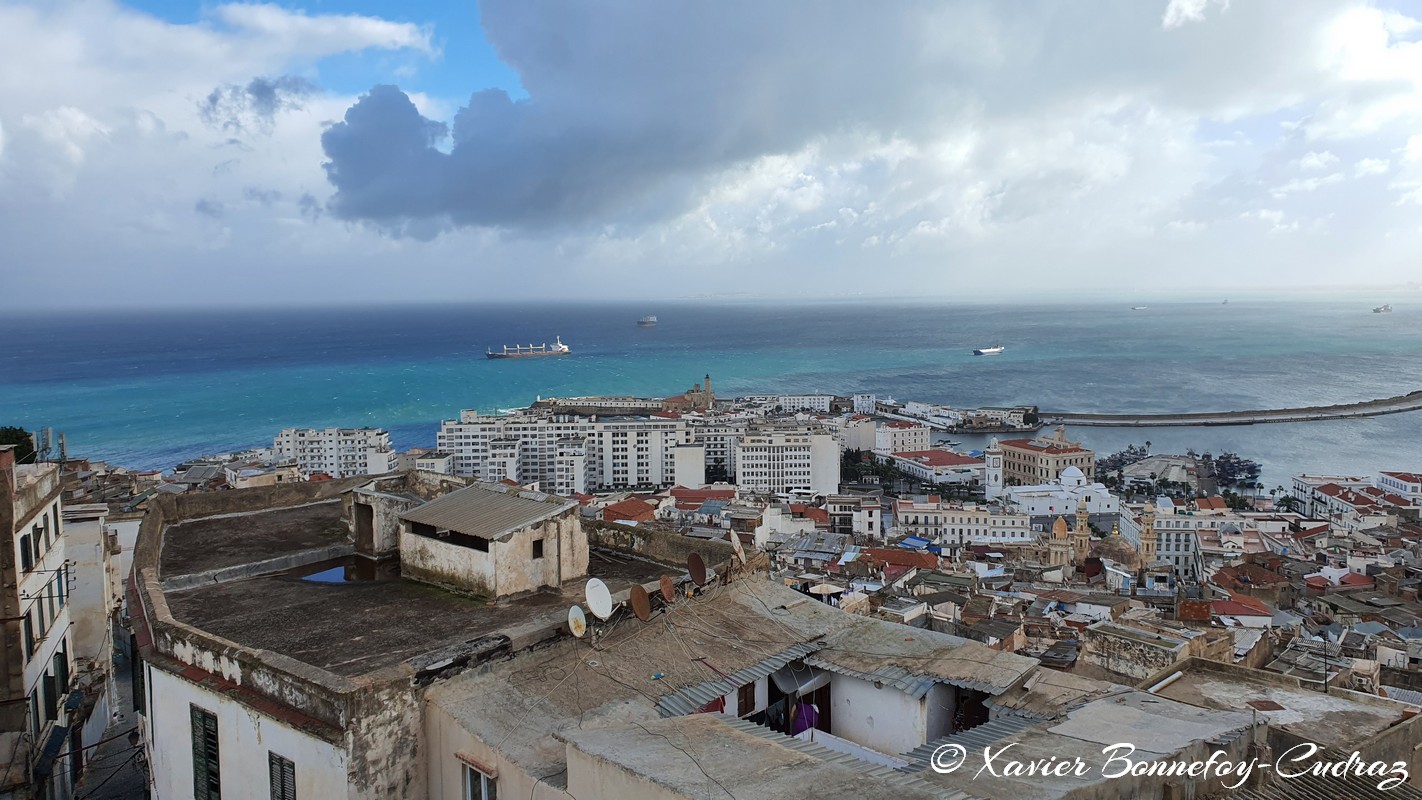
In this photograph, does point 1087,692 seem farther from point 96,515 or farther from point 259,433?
point 259,433

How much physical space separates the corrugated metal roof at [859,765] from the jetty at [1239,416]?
64.0m

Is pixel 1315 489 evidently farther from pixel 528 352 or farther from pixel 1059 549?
pixel 528 352

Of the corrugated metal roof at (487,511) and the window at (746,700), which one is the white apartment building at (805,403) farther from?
the window at (746,700)

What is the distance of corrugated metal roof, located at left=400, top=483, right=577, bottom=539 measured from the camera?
19.5 feet

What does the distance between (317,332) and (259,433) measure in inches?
3871

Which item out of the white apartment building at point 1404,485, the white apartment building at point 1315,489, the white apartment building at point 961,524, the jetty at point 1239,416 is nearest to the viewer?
the white apartment building at point 961,524

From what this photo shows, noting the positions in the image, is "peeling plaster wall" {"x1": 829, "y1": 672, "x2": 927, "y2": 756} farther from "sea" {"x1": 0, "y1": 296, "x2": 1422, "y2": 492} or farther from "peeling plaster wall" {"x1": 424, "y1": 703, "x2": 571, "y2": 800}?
"sea" {"x1": 0, "y1": 296, "x2": 1422, "y2": 492}

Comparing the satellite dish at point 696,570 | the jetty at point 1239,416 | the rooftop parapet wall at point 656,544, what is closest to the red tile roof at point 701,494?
the rooftop parapet wall at point 656,544

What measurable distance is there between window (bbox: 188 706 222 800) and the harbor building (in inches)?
1738

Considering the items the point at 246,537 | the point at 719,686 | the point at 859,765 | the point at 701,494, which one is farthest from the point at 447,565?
the point at 701,494

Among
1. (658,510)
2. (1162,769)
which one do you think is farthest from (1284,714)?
(658,510)

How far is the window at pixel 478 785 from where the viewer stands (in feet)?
13.5

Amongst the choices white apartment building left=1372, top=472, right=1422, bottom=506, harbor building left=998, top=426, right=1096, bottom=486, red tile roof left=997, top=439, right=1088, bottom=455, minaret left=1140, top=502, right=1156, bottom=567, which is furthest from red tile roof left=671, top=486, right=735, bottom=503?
white apartment building left=1372, top=472, right=1422, bottom=506

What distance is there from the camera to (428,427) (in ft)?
194
